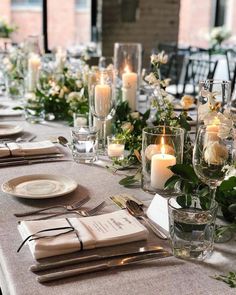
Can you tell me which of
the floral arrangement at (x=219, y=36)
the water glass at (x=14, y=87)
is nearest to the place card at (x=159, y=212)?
the water glass at (x=14, y=87)

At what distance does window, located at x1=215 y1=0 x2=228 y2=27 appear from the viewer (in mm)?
7676

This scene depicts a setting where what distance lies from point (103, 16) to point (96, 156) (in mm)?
4493

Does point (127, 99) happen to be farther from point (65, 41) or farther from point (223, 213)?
point (65, 41)

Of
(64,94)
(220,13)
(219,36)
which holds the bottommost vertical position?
(64,94)

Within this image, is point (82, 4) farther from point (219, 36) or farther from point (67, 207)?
point (67, 207)

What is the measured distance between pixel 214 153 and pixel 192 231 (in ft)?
0.67

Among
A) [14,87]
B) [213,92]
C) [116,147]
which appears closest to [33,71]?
[14,87]

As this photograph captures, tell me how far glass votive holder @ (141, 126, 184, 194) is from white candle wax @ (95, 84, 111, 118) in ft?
1.49

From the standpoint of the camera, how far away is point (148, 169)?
1.36m

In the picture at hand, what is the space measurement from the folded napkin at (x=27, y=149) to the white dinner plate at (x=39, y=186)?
0.26 m

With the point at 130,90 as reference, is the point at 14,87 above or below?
below

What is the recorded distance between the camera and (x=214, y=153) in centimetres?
109

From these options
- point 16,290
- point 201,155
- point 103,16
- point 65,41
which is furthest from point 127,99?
point 65,41

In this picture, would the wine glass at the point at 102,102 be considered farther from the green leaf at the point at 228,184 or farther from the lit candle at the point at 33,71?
the lit candle at the point at 33,71
